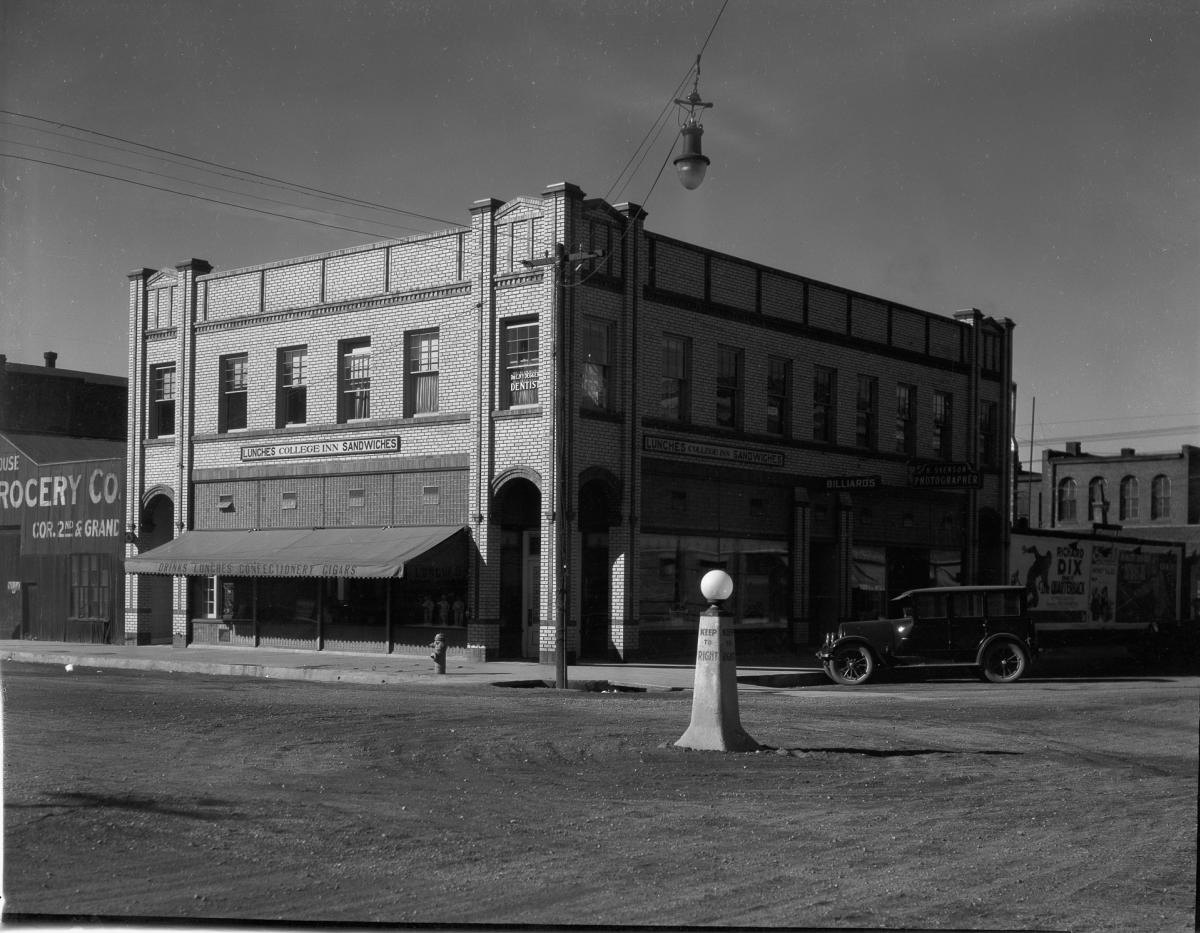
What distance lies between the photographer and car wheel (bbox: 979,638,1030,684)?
2208 cm

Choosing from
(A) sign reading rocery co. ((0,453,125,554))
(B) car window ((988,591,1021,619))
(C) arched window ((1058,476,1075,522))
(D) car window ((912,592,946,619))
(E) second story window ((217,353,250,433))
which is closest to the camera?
(D) car window ((912,592,946,619))

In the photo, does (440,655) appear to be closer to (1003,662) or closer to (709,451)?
(709,451)

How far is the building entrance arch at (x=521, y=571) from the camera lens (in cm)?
2627

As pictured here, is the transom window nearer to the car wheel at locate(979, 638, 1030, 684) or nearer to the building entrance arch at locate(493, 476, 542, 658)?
the building entrance arch at locate(493, 476, 542, 658)

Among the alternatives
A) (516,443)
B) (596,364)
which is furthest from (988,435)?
(516,443)

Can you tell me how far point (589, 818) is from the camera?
925 cm

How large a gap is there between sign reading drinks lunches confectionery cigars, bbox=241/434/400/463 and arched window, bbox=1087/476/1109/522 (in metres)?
52.1

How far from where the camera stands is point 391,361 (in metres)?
27.2

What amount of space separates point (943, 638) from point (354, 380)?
1304 centimetres

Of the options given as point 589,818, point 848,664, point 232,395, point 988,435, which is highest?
point 232,395

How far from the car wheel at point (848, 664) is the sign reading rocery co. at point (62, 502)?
18073 mm

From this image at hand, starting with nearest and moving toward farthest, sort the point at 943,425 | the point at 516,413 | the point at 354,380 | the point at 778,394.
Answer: the point at 516,413 → the point at 354,380 → the point at 778,394 → the point at 943,425

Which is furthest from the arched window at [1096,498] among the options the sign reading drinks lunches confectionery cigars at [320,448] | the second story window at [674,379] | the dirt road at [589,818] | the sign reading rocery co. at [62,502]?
the dirt road at [589,818]

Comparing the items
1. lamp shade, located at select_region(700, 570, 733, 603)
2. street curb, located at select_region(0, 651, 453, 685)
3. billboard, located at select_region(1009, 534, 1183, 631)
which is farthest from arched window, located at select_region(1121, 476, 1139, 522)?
→ lamp shade, located at select_region(700, 570, 733, 603)
